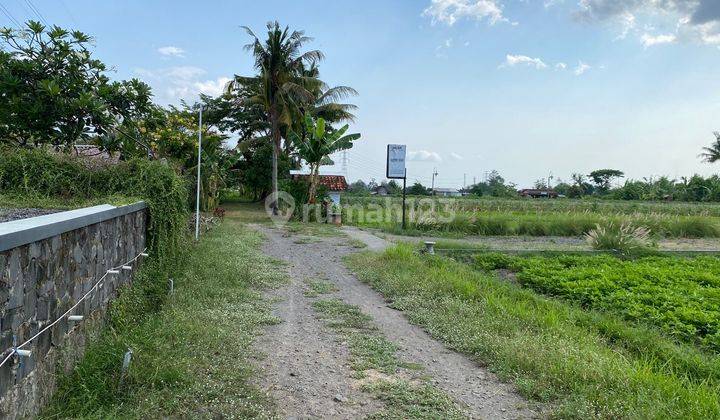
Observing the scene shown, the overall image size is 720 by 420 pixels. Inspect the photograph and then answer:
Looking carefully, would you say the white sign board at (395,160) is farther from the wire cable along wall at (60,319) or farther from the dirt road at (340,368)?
the wire cable along wall at (60,319)

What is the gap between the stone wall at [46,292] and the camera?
279 cm

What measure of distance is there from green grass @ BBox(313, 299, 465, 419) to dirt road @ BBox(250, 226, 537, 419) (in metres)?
0.09

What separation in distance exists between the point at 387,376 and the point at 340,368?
46 centimetres

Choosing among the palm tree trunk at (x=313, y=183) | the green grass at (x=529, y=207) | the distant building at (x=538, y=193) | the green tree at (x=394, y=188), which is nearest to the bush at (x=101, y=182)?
the palm tree trunk at (x=313, y=183)

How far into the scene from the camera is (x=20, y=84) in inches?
316

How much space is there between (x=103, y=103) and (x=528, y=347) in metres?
8.06

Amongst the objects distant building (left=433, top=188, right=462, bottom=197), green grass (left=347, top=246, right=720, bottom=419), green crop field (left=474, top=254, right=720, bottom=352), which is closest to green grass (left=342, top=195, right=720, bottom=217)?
green crop field (left=474, top=254, right=720, bottom=352)

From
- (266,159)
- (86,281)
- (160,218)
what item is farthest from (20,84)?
(266,159)

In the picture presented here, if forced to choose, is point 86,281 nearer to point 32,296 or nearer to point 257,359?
point 32,296

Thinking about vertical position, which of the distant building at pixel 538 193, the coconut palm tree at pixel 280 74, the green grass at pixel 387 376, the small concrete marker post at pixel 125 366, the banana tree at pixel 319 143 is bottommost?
the green grass at pixel 387 376

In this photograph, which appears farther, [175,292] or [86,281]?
[175,292]

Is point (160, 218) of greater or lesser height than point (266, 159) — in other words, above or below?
below

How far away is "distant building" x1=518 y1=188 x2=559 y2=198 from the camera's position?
7319 centimetres

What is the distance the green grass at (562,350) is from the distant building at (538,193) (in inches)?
2701
